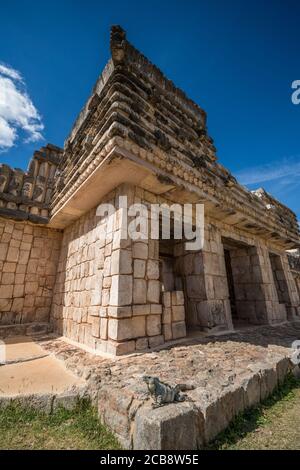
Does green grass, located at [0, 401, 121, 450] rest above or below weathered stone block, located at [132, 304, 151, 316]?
below

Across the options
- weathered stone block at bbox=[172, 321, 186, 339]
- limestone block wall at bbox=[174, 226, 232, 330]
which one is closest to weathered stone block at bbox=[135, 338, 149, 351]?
weathered stone block at bbox=[172, 321, 186, 339]

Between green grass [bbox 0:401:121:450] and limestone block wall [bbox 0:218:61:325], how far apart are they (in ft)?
13.0

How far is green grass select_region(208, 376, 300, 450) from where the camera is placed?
5.41ft

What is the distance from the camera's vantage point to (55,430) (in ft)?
6.07

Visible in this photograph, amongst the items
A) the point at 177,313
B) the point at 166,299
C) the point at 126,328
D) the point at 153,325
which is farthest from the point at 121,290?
the point at 177,313

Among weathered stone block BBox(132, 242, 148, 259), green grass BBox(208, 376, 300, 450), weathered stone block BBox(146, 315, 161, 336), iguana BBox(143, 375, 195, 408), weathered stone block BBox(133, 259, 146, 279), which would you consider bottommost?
green grass BBox(208, 376, 300, 450)

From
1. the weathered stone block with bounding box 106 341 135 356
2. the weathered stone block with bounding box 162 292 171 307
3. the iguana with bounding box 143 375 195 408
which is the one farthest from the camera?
the weathered stone block with bounding box 162 292 171 307

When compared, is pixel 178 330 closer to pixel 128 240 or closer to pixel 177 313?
pixel 177 313

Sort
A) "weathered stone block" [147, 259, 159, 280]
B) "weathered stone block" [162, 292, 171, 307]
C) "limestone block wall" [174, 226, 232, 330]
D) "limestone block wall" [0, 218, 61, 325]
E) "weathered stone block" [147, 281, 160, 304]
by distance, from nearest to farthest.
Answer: "weathered stone block" [147, 281, 160, 304] < "weathered stone block" [147, 259, 159, 280] < "weathered stone block" [162, 292, 171, 307] < "limestone block wall" [174, 226, 232, 330] < "limestone block wall" [0, 218, 61, 325]

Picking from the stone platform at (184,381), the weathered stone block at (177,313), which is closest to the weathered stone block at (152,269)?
the weathered stone block at (177,313)

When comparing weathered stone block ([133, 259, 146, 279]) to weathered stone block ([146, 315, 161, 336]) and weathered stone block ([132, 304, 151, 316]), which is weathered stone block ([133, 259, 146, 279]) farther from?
weathered stone block ([146, 315, 161, 336])

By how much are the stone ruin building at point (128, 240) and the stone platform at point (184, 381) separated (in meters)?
0.47

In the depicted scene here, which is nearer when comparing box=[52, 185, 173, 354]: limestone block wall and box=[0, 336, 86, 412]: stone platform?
box=[0, 336, 86, 412]: stone platform

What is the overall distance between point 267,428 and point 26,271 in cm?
591
